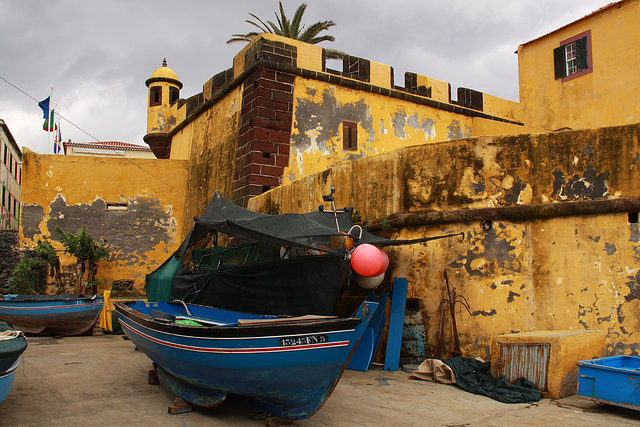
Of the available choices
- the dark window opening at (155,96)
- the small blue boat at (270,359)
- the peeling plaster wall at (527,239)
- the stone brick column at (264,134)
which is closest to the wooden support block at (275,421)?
the small blue boat at (270,359)

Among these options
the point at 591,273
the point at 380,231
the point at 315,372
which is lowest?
the point at 315,372

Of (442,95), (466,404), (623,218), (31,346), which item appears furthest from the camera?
(442,95)

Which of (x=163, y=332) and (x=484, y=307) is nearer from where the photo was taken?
(x=163, y=332)

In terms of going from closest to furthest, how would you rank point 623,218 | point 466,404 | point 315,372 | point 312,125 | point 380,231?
1. point 315,372
2. point 466,404
3. point 623,218
4. point 380,231
5. point 312,125

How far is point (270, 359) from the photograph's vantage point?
15.6 feet

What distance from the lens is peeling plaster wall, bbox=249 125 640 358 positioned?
687cm

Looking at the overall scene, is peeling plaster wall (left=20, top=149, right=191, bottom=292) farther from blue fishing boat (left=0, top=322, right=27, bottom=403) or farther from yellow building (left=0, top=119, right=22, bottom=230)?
yellow building (left=0, top=119, right=22, bottom=230)

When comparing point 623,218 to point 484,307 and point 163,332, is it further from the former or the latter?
point 163,332

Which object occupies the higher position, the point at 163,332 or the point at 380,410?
the point at 163,332

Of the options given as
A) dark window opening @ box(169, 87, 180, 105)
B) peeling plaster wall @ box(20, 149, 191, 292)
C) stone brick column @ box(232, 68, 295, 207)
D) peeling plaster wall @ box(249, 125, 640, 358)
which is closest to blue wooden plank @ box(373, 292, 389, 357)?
peeling plaster wall @ box(249, 125, 640, 358)

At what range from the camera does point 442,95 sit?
616 inches

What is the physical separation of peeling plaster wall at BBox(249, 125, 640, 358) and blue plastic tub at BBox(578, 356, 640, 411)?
1.17 metres

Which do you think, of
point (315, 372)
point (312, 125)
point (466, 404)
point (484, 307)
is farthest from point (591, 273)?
point (312, 125)

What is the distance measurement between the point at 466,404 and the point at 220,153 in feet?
34.1
